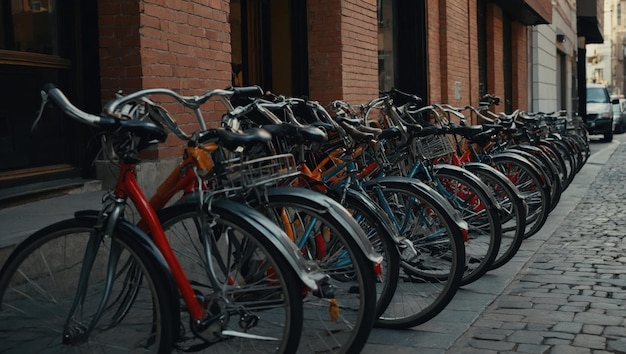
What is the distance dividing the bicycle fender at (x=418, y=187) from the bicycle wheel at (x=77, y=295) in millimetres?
1891

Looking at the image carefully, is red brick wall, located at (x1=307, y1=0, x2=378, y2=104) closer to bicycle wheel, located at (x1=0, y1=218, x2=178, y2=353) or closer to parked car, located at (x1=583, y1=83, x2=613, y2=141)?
bicycle wheel, located at (x1=0, y1=218, x2=178, y2=353)

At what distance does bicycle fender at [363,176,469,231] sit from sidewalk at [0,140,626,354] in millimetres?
616

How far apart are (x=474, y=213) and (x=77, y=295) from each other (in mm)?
3081

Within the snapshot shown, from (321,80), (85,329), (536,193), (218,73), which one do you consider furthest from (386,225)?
(321,80)

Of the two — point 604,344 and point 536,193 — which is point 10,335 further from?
point 536,193

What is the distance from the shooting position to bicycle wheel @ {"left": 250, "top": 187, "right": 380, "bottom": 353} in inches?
129

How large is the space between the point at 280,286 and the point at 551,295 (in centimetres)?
294

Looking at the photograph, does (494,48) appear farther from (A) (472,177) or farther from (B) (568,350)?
(B) (568,350)

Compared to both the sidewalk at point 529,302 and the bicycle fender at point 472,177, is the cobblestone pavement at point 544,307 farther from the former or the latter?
the bicycle fender at point 472,177

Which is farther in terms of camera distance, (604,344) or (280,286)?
(604,344)

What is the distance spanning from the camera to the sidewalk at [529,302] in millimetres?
4180

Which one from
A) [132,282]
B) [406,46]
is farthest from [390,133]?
[406,46]

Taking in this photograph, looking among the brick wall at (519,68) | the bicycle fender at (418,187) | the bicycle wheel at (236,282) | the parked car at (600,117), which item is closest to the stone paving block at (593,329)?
the bicycle fender at (418,187)

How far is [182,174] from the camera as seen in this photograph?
10.6 feet
